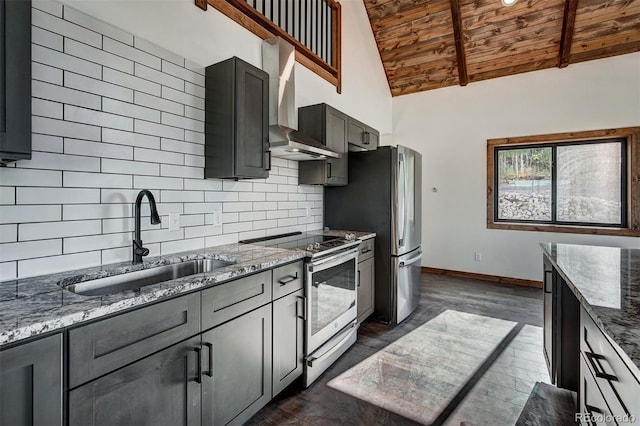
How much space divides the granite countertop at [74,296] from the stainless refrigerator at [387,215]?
5.32 feet

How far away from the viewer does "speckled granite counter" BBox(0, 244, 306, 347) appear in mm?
927

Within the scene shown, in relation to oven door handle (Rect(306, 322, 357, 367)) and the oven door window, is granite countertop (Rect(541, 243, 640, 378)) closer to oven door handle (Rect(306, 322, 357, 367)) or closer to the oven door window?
the oven door window

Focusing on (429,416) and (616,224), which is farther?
(616,224)

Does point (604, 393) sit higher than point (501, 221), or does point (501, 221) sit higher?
point (501, 221)

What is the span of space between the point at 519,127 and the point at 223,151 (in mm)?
4630

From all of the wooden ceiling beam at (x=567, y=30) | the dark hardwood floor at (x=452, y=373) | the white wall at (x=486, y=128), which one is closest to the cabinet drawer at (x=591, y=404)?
the dark hardwood floor at (x=452, y=373)

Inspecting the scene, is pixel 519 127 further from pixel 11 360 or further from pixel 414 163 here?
pixel 11 360

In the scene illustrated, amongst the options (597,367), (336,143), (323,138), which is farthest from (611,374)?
(336,143)

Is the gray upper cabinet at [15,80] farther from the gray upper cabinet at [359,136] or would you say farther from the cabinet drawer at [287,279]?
the gray upper cabinet at [359,136]

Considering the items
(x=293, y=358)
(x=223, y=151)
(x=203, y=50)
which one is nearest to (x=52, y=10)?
(x=203, y=50)

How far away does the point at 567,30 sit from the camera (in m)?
4.11

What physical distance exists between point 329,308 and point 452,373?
1.05m

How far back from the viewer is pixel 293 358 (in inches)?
80.9

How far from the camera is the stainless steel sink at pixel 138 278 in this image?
1.49 meters
